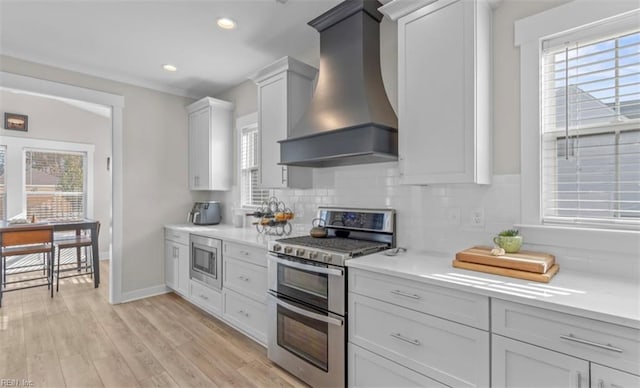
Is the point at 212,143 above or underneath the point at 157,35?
underneath

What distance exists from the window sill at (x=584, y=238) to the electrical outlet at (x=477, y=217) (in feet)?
0.68

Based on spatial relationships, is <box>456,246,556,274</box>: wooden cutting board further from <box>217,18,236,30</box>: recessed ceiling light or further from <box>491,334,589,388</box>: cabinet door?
<box>217,18,236,30</box>: recessed ceiling light

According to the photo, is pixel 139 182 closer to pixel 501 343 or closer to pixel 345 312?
pixel 345 312

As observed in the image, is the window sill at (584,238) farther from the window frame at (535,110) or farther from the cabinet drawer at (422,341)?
the cabinet drawer at (422,341)

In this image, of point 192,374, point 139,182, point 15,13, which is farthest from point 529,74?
point 139,182

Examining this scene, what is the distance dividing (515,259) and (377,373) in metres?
1.01

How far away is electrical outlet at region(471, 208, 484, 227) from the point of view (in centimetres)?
200

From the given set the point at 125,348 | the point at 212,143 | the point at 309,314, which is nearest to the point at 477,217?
the point at 309,314

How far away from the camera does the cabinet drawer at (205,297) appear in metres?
3.16

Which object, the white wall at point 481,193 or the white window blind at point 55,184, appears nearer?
the white wall at point 481,193

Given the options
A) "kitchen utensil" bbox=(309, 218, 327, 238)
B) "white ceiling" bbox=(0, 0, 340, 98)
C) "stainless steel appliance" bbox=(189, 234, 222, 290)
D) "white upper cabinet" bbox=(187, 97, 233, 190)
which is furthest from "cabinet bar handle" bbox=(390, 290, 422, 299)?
"white upper cabinet" bbox=(187, 97, 233, 190)

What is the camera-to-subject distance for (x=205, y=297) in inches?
133

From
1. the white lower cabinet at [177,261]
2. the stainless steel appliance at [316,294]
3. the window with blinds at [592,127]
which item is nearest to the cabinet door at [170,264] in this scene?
the white lower cabinet at [177,261]

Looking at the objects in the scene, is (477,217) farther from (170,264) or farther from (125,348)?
(170,264)
